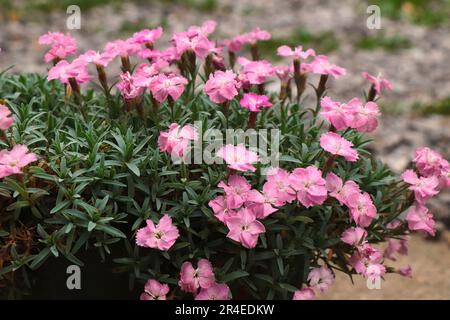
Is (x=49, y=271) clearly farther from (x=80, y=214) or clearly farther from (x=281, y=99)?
(x=281, y=99)

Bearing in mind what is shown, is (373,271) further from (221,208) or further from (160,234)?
(160,234)

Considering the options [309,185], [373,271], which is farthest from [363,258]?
[309,185]

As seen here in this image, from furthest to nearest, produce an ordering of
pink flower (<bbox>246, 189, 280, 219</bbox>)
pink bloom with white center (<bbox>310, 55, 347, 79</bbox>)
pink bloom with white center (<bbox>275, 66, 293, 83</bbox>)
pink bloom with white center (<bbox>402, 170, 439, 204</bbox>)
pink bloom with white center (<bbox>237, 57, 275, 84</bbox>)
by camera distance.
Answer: pink bloom with white center (<bbox>275, 66, 293, 83</bbox>) < pink bloom with white center (<bbox>310, 55, 347, 79</bbox>) < pink bloom with white center (<bbox>237, 57, 275, 84</bbox>) < pink bloom with white center (<bbox>402, 170, 439, 204</bbox>) < pink flower (<bbox>246, 189, 280, 219</bbox>)

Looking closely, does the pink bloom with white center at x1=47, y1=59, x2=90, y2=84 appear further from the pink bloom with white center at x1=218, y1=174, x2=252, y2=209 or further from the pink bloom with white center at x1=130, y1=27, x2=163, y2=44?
the pink bloom with white center at x1=218, y1=174, x2=252, y2=209

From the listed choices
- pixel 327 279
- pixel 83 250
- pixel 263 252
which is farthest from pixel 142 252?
pixel 327 279

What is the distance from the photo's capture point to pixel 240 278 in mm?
2377

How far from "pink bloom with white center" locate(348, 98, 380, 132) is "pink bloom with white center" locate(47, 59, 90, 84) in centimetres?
95

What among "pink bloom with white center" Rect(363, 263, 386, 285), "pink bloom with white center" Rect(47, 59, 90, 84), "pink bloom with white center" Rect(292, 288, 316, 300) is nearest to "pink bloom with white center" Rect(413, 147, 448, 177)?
"pink bloom with white center" Rect(363, 263, 386, 285)

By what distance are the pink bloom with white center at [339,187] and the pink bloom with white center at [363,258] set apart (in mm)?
205

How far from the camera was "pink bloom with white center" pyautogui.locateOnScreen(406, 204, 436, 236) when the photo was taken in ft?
7.99

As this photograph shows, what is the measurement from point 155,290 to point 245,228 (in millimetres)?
364

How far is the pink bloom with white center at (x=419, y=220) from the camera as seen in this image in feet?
7.99

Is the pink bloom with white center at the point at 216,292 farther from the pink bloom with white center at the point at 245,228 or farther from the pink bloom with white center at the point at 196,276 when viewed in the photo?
the pink bloom with white center at the point at 245,228
